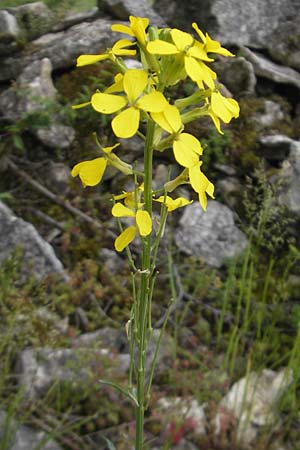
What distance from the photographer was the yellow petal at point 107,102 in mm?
1154

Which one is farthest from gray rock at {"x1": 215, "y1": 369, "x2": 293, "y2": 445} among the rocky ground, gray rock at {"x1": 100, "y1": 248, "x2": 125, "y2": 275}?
gray rock at {"x1": 100, "y1": 248, "x2": 125, "y2": 275}

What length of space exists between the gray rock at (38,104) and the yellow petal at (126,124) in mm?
2239

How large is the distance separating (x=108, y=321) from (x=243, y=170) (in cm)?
128

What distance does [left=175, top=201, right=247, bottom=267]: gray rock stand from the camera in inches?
124

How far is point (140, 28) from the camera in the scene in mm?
1189

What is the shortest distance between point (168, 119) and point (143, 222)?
236 millimetres

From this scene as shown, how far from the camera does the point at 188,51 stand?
116 centimetres

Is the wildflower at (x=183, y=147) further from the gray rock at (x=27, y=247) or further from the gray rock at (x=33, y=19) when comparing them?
the gray rock at (x=33, y=19)

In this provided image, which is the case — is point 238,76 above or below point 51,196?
above

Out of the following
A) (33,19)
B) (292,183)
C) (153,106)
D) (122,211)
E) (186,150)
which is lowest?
(292,183)

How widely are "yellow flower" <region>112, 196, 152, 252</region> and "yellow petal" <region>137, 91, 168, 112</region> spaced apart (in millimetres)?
239

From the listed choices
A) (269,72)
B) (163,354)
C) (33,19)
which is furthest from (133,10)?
(163,354)

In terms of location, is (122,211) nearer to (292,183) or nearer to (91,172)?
(91,172)

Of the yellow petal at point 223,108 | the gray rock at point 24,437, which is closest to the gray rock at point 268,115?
the gray rock at point 24,437
